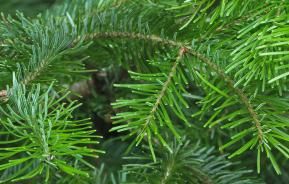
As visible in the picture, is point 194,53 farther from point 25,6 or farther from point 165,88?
point 25,6

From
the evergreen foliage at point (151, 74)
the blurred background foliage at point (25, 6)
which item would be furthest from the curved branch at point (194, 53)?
the blurred background foliage at point (25, 6)

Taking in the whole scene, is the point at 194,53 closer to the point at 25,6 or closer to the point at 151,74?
the point at 151,74

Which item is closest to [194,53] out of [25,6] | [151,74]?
[151,74]

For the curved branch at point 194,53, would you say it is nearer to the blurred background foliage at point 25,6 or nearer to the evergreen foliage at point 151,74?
the evergreen foliage at point 151,74

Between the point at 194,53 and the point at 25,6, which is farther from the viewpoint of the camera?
the point at 25,6

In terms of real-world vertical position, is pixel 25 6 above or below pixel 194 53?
above

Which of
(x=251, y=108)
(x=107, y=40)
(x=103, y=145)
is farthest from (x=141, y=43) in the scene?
(x=103, y=145)

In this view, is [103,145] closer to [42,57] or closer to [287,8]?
[42,57]

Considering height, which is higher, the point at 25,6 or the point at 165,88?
the point at 25,6
